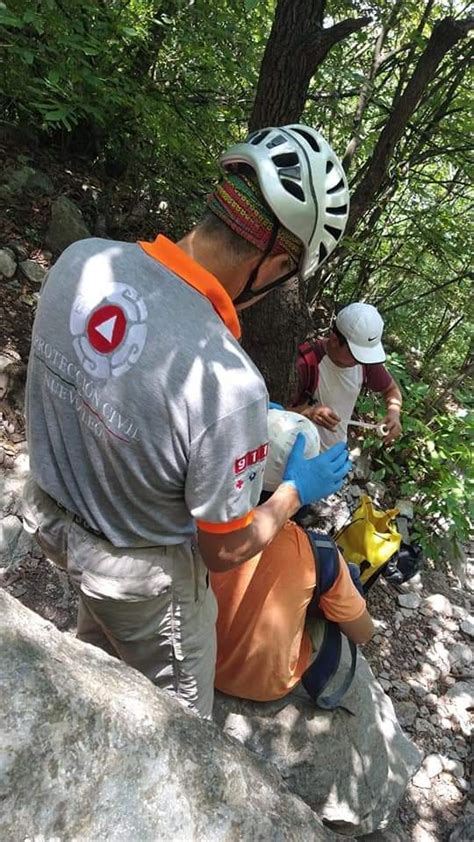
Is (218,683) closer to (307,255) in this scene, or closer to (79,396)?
(79,396)

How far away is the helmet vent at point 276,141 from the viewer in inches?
68.9

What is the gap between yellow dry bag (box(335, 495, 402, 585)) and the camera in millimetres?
3734

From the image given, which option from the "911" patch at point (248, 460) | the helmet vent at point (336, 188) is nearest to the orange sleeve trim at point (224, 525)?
the "911" patch at point (248, 460)

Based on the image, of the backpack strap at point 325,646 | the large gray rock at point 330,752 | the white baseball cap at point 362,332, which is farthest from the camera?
the white baseball cap at point 362,332

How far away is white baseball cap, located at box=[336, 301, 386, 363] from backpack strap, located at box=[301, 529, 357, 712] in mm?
1632

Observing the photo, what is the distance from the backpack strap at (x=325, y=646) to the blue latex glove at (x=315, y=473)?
32cm

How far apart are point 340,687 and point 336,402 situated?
1.91 meters

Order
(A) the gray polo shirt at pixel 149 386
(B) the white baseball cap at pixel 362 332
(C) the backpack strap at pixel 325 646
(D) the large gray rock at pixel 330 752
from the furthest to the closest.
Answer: (B) the white baseball cap at pixel 362 332 < (D) the large gray rock at pixel 330 752 < (C) the backpack strap at pixel 325 646 < (A) the gray polo shirt at pixel 149 386

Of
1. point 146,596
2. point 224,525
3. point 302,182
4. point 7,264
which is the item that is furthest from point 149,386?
point 7,264

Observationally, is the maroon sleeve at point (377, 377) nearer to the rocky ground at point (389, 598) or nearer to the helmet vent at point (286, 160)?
the rocky ground at point (389, 598)

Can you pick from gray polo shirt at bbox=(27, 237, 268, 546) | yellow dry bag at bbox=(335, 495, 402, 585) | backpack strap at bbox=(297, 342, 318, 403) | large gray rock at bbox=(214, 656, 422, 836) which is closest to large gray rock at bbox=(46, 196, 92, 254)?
backpack strap at bbox=(297, 342, 318, 403)

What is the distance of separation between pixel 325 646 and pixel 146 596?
1084 millimetres

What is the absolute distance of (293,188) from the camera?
1633mm

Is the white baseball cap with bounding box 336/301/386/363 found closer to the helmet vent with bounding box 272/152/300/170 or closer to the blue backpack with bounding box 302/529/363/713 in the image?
the blue backpack with bounding box 302/529/363/713
